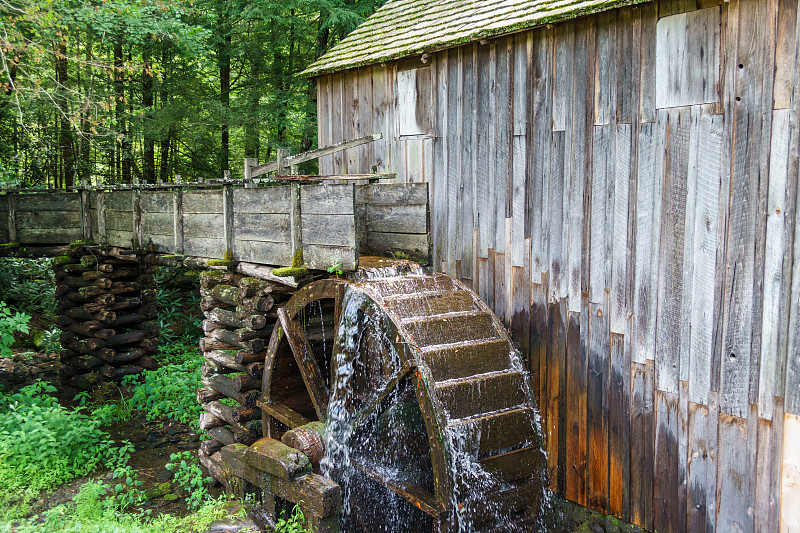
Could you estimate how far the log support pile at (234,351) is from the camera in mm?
Answer: 6793

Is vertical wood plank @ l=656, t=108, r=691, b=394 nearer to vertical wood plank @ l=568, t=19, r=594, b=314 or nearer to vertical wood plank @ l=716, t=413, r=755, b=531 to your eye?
vertical wood plank @ l=716, t=413, r=755, b=531

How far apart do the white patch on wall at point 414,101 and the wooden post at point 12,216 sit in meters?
6.88

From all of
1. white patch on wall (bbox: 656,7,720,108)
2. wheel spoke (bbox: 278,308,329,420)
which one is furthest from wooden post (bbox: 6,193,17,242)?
white patch on wall (bbox: 656,7,720,108)

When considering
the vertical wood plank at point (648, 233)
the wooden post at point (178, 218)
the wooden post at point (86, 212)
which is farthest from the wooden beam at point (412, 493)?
→ the wooden post at point (86, 212)

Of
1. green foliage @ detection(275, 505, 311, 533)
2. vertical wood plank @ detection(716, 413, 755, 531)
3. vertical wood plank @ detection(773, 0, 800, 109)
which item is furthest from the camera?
green foliage @ detection(275, 505, 311, 533)

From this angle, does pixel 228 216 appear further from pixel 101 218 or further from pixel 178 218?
pixel 101 218

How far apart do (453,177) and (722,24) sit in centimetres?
260

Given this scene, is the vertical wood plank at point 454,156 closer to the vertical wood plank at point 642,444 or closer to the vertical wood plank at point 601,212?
the vertical wood plank at point 601,212

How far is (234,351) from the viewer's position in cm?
711

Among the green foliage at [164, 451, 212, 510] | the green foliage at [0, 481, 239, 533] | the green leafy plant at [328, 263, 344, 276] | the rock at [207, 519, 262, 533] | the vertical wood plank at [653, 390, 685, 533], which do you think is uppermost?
the green leafy plant at [328, 263, 344, 276]

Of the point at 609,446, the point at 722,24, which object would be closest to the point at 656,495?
the point at 609,446

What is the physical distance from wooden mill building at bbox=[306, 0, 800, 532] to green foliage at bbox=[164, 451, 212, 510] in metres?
3.70

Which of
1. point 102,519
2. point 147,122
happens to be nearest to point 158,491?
point 102,519

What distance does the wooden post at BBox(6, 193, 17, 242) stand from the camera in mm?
9930
